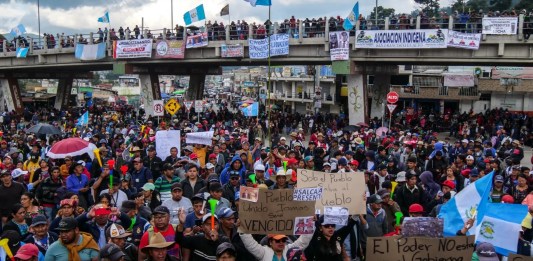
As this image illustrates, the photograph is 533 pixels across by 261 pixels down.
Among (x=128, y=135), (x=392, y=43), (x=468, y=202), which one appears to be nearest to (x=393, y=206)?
(x=468, y=202)

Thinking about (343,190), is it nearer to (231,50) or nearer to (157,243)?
(157,243)

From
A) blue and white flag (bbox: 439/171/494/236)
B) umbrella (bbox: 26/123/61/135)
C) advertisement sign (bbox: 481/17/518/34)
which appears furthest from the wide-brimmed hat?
advertisement sign (bbox: 481/17/518/34)

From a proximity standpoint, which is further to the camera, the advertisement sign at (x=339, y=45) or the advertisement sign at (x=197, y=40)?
the advertisement sign at (x=197, y=40)

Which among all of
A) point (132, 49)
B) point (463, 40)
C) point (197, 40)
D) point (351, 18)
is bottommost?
point (463, 40)

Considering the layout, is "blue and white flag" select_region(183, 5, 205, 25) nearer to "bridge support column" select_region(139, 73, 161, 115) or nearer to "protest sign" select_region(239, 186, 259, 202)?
"bridge support column" select_region(139, 73, 161, 115)

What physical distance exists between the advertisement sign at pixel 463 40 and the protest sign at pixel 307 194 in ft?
63.0

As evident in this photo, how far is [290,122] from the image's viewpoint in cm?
3266

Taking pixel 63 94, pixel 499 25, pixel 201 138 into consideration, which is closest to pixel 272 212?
pixel 201 138

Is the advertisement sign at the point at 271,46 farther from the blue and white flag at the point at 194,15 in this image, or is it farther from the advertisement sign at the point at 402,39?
the blue and white flag at the point at 194,15

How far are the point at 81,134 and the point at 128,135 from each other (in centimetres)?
213

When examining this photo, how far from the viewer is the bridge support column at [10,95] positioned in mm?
45834

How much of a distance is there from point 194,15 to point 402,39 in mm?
13000

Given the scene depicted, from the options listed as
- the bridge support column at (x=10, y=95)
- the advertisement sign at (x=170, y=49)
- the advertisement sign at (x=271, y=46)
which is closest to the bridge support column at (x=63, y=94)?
the bridge support column at (x=10, y=95)

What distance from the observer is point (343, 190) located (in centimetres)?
659
